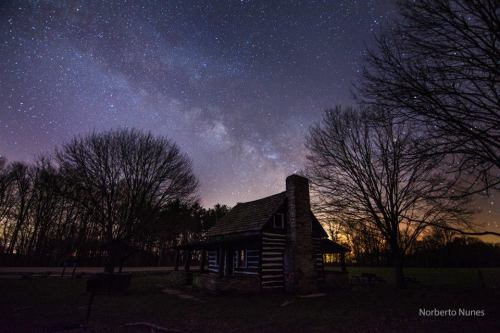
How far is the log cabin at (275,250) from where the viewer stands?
1549cm

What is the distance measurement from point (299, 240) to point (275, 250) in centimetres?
205

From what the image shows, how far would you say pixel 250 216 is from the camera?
20.4 metres

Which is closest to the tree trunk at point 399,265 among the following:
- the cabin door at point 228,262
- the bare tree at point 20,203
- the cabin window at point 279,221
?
the cabin window at point 279,221

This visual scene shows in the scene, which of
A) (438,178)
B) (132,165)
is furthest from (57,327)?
(438,178)

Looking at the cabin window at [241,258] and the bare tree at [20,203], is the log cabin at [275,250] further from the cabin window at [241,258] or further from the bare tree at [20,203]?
the bare tree at [20,203]

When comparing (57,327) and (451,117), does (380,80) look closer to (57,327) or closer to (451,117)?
(451,117)

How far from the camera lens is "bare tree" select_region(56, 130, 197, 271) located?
19594 mm

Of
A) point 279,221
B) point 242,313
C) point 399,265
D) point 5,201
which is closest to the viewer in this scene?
point 242,313

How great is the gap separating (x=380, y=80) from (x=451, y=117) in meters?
1.62

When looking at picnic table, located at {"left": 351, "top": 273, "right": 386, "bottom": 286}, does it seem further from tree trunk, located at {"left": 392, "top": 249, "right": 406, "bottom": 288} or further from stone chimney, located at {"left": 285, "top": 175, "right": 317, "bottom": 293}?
stone chimney, located at {"left": 285, "top": 175, "right": 317, "bottom": 293}

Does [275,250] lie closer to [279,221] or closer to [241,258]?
[279,221]

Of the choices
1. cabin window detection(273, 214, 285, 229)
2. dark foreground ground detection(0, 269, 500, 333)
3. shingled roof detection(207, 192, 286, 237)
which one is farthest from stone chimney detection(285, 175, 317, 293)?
dark foreground ground detection(0, 269, 500, 333)

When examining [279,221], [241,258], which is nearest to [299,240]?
[279,221]

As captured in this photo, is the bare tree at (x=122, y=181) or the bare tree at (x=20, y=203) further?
the bare tree at (x=20, y=203)
